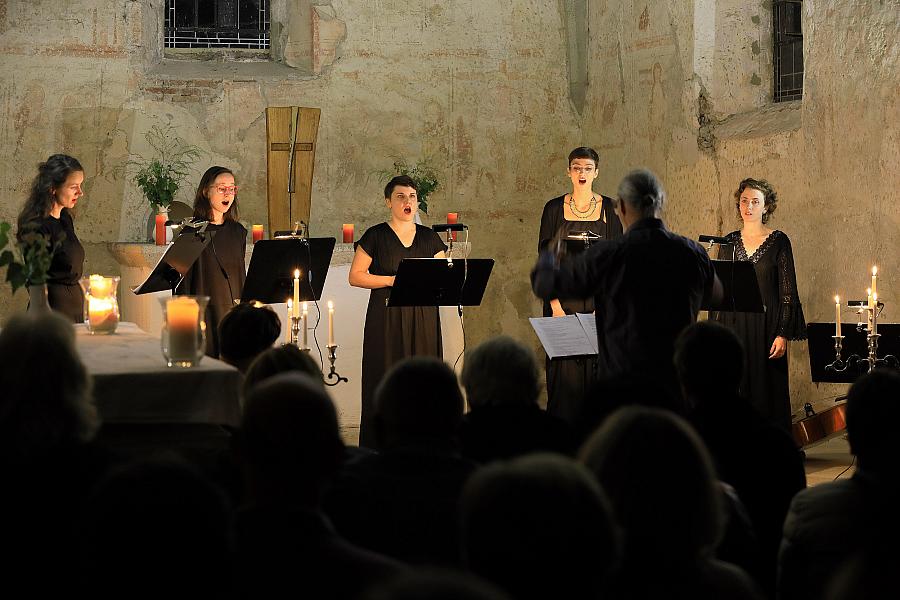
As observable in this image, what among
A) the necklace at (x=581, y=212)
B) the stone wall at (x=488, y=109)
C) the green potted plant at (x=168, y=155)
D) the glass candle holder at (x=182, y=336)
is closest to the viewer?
the glass candle holder at (x=182, y=336)

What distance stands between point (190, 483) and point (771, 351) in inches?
231

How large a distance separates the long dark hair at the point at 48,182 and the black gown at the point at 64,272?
0.08 m

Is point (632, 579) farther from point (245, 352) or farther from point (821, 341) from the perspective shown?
point (821, 341)

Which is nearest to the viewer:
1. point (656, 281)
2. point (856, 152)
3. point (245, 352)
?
point (245, 352)

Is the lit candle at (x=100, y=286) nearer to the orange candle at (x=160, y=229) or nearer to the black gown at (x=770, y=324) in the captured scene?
the black gown at (x=770, y=324)

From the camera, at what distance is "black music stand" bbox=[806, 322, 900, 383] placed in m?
6.25

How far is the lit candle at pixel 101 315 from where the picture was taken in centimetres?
489

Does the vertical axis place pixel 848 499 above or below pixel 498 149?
below

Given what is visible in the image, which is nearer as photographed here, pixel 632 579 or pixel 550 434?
pixel 632 579

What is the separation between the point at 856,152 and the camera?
826 cm

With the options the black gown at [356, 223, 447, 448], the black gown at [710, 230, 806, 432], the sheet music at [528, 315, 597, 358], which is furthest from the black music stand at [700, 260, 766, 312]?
the black gown at [356, 223, 447, 448]

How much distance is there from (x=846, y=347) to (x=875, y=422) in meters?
3.70

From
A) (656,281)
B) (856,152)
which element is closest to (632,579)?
(656,281)

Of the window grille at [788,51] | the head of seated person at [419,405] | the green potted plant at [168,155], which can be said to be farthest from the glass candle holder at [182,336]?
the window grille at [788,51]
